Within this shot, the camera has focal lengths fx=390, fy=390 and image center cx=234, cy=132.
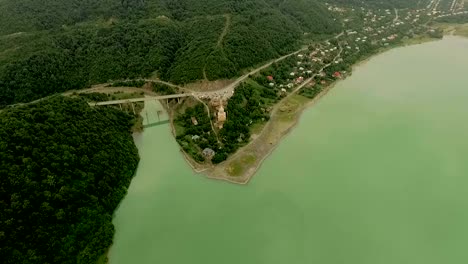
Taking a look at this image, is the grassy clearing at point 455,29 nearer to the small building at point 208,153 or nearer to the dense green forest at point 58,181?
the small building at point 208,153

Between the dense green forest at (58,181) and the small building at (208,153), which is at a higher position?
the dense green forest at (58,181)

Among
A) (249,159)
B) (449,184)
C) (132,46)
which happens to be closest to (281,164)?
(249,159)

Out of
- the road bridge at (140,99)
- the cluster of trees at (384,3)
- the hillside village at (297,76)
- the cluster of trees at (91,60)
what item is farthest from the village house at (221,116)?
the cluster of trees at (384,3)

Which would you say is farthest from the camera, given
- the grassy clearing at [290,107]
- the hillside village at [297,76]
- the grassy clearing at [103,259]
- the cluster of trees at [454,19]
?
the cluster of trees at [454,19]

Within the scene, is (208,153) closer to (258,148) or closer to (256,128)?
(258,148)

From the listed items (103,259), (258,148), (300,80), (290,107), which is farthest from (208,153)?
(300,80)

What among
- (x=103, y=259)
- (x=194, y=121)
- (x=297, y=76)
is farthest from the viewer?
(x=297, y=76)

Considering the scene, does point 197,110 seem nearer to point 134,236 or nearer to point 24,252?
point 134,236

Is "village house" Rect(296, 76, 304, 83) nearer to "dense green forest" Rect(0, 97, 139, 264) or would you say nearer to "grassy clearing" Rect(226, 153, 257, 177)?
"grassy clearing" Rect(226, 153, 257, 177)
